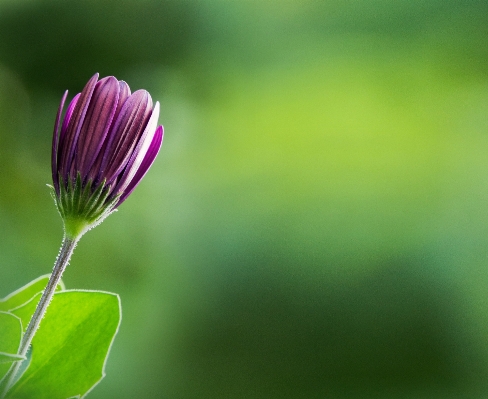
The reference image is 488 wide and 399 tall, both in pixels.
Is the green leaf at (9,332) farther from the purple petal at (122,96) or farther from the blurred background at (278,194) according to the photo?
the blurred background at (278,194)

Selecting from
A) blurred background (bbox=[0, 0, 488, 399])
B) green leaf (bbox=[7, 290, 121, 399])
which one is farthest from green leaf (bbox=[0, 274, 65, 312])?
blurred background (bbox=[0, 0, 488, 399])

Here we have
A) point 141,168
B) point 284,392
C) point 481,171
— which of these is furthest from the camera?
point 481,171

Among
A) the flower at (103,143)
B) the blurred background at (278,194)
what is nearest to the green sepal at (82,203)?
the flower at (103,143)

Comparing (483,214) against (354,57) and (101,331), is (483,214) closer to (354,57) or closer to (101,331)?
(354,57)

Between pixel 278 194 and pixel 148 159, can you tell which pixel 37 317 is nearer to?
pixel 148 159

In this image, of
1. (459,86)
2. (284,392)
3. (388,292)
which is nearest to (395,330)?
(388,292)

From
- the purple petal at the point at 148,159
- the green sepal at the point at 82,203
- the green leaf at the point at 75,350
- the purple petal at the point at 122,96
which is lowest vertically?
the green leaf at the point at 75,350

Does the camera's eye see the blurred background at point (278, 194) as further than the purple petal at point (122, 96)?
Yes
